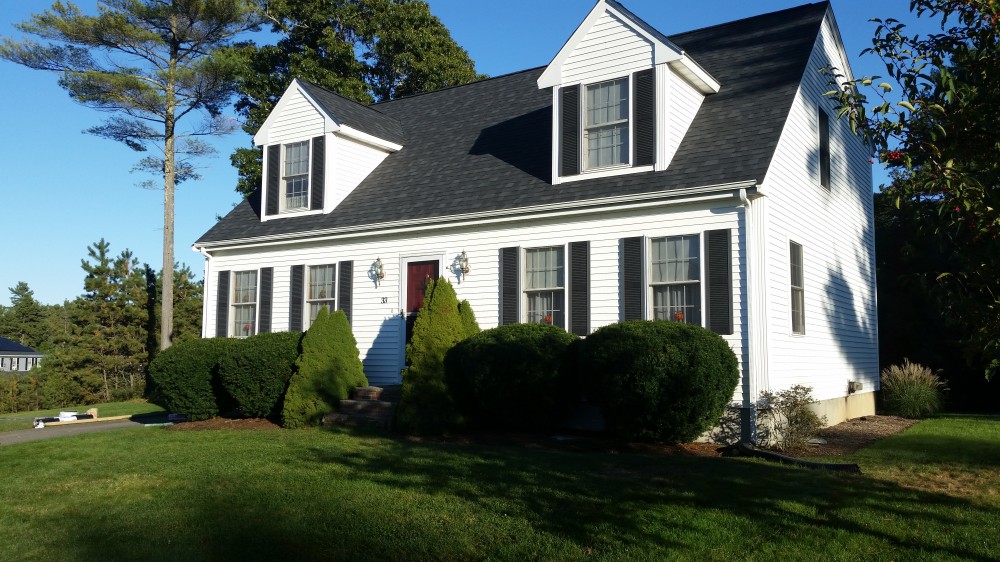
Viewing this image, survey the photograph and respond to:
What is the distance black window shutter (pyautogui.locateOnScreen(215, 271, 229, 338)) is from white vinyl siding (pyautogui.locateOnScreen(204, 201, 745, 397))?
18cm

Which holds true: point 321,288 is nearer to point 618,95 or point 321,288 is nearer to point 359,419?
point 359,419

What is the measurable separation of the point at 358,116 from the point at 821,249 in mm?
10123

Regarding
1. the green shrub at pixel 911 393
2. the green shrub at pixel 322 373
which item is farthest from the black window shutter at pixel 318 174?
the green shrub at pixel 911 393

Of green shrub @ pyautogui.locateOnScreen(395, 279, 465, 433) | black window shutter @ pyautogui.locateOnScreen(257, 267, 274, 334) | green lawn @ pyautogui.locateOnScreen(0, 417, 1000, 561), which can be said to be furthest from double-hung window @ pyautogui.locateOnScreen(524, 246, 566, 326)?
black window shutter @ pyautogui.locateOnScreen(257, 267, 274, 334)

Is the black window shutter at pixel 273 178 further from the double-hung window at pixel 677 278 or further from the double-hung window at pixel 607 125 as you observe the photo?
the double-hung window at pixel 677 278

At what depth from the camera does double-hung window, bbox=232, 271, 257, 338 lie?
17250 millimetres

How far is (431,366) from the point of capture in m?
11.9

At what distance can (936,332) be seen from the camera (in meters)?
21.0

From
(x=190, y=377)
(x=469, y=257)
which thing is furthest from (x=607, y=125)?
(x=190, y=377)

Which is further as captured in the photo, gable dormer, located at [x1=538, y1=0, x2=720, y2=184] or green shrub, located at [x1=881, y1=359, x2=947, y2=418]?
green shrub, located at [x1=881, y1=359, x2=947, y2=418]

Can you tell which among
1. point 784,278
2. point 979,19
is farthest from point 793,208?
point 979,19

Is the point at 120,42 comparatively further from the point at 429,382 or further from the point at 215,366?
the point at 429,382

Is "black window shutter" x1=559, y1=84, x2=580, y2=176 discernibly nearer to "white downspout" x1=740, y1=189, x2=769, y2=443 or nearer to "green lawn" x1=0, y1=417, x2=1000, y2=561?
"white downspout" x1=740, y1=189, x2=769, y2=443

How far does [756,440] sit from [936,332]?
12.7 meters
